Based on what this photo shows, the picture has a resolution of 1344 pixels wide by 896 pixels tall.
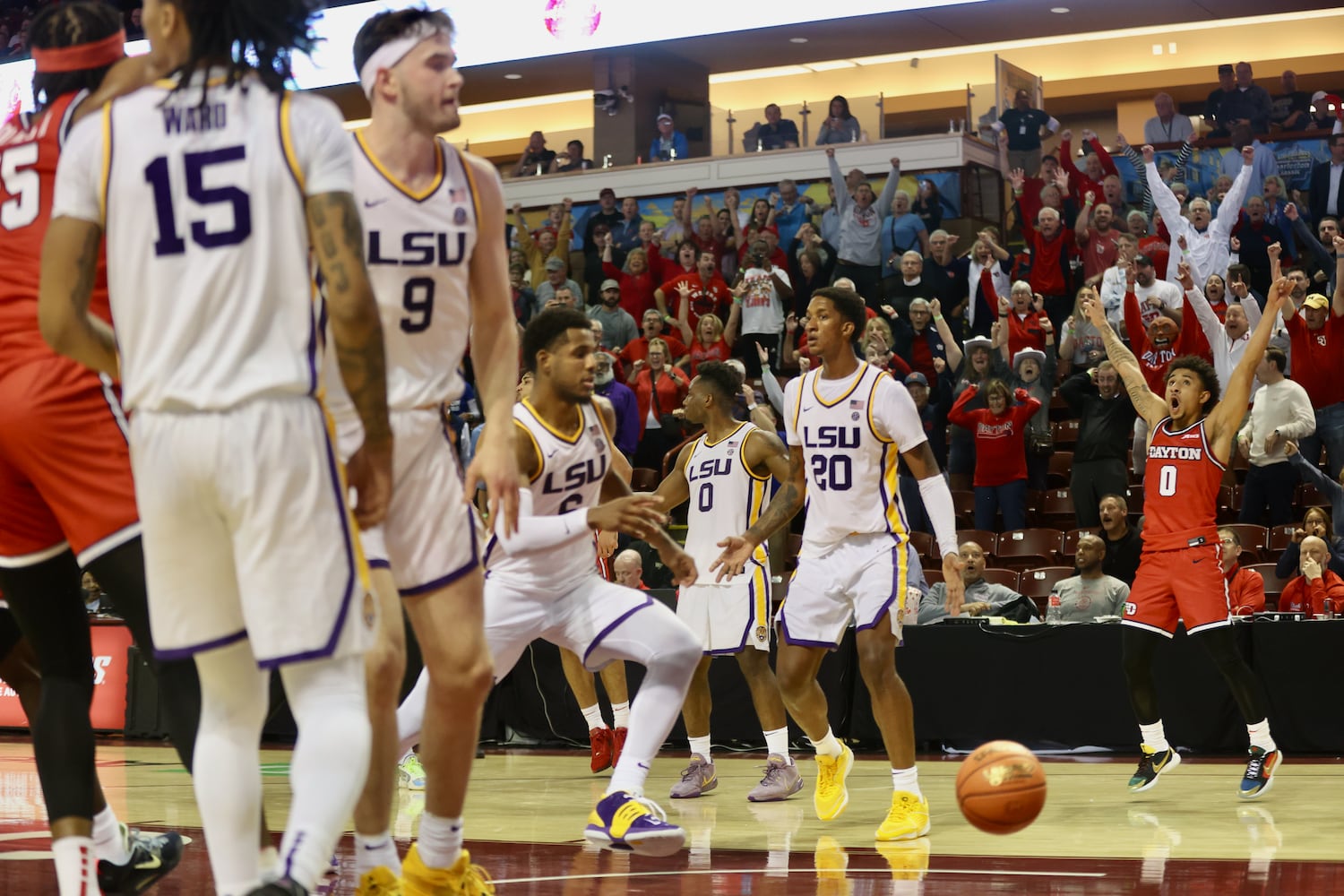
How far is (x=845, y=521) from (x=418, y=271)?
375 centimetres

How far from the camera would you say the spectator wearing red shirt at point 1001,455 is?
1371 centimetres

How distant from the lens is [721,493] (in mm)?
9453

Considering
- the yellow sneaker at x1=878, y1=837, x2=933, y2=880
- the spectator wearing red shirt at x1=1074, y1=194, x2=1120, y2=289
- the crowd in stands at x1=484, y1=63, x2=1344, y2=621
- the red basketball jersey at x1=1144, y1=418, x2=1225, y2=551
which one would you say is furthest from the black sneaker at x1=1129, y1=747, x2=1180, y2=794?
the spectator wearing red shirt at x1=1074, y1=194, x2=1120, y2=289

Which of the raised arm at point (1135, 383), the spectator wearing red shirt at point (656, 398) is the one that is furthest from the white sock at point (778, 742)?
the spectator wearing red shirt at point (656, 398)

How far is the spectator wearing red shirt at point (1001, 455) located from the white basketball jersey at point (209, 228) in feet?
36.1

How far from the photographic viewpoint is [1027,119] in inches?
771

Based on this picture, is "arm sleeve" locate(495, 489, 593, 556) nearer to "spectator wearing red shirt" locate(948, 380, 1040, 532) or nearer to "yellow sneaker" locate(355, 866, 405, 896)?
"yellow sneaker" locate(355, 866, 405, 896)

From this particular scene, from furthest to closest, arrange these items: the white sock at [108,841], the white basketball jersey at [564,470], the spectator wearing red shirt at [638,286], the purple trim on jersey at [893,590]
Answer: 1. the spectator wearing red shirt at [638,286]
2. the purple trim on jersey at [893,590]
3. the white basketball jersey at [564,470]
4. the white sock at [108,841]

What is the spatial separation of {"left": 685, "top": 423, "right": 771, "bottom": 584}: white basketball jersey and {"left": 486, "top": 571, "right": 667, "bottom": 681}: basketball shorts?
3.44m

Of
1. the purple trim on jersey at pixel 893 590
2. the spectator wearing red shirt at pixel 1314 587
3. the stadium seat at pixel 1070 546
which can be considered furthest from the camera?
the stadium seat at pixel 1070 546

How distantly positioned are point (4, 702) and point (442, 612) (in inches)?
441

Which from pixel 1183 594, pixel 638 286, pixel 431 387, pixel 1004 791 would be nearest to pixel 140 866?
pixel 431 387

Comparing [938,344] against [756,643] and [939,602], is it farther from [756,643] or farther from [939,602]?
[756,643]

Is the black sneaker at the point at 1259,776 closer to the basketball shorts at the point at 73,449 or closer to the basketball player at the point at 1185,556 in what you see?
the basketball player at the point at 1185,556
